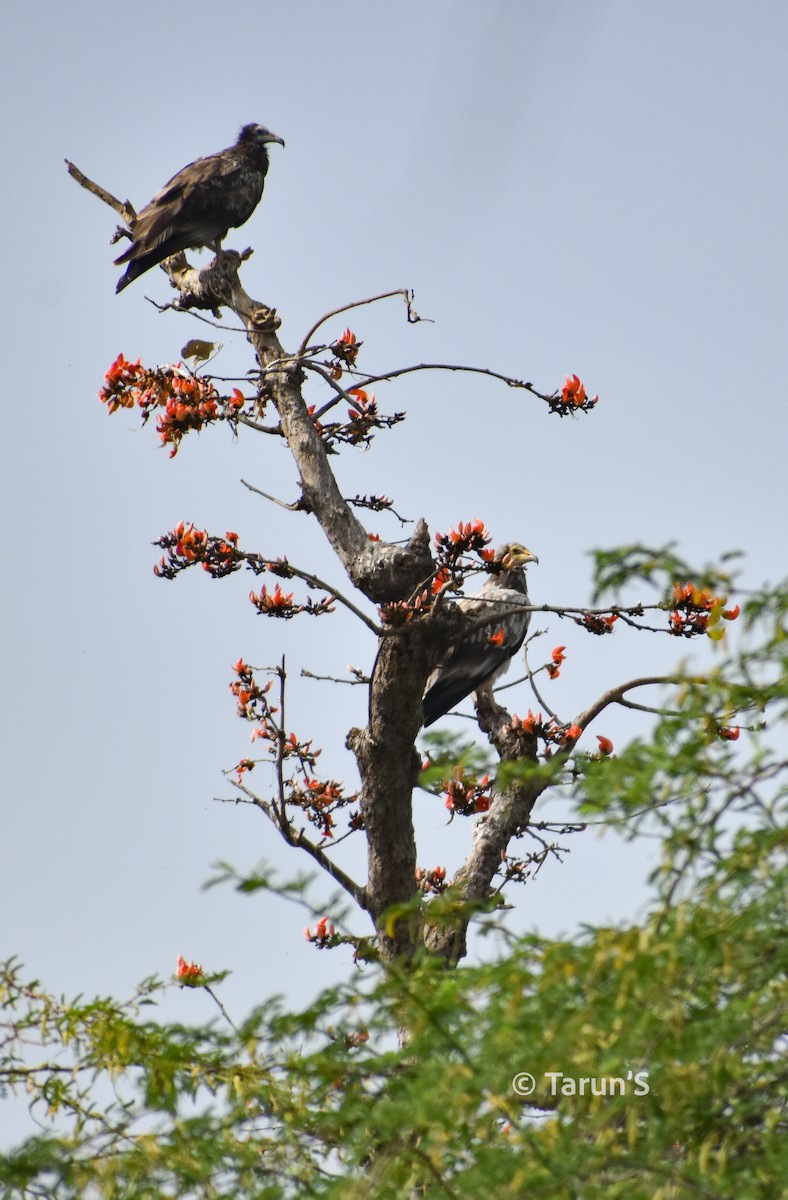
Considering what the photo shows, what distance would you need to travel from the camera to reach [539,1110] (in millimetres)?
3037

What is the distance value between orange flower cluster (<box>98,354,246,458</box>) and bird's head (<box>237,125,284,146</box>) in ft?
11.8

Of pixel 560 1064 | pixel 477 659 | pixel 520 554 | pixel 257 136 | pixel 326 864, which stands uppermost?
pixel 257 136

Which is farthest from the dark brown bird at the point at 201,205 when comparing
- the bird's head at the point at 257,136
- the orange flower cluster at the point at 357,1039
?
the orange flower cluster at the point at 357,1039

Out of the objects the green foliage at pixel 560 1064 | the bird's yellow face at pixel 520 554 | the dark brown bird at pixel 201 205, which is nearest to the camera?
the green foliage at pixel 560 1064

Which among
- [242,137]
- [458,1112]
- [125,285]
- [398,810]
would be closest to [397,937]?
[398,810]

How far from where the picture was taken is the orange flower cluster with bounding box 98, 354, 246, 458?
6500mm

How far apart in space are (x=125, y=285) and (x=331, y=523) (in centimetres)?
255

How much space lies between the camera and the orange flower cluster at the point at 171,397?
21.3ft

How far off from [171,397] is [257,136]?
12.8ft

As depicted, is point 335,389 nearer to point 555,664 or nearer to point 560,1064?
point 555,664

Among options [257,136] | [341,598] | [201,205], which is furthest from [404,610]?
[257,136]

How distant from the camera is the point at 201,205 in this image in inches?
323

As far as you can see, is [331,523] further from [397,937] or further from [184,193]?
[184,193]

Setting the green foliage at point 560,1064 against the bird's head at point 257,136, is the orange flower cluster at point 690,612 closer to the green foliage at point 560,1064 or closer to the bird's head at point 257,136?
the green foliage at point 560,1064
